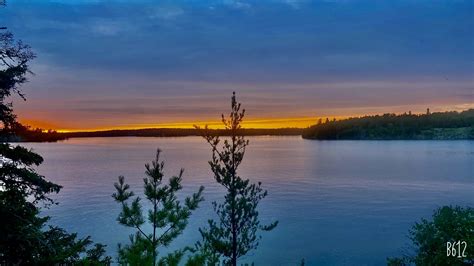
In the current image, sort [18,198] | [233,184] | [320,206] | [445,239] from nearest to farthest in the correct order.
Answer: [18,198] < [445,239] < [233,184] < [320,206]

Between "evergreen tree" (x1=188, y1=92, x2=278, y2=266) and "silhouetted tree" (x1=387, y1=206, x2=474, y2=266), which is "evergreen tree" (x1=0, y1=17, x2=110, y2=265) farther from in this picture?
"silhouetted tree" (x1=387, y1=206, x2=474, y2=266)

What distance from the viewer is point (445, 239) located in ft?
74.4

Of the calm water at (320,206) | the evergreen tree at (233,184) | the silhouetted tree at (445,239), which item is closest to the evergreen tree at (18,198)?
the evergreen tree at (233,184)

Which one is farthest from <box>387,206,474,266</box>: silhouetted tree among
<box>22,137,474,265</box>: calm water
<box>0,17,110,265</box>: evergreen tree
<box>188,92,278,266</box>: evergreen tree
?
<box>0,17,110,265</box>: evergreen tree

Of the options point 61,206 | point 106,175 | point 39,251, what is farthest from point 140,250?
point 106,175

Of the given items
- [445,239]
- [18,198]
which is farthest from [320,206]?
[18,198]

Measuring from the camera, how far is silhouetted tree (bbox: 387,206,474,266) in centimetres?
1959

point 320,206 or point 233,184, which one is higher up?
point 233,184

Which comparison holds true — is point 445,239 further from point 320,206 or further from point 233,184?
point 320,206

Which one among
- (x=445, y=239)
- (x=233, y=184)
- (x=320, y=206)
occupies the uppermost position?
(x=233, y=184)

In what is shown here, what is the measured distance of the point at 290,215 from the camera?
165 ft

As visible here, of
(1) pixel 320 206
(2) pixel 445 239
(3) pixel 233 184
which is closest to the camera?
(2) pixel 445 239

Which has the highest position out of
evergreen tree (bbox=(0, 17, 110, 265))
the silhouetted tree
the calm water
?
evergreen tree (bbox=(0, 17, 110, 265))

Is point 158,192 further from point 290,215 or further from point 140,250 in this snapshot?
point 290,215
